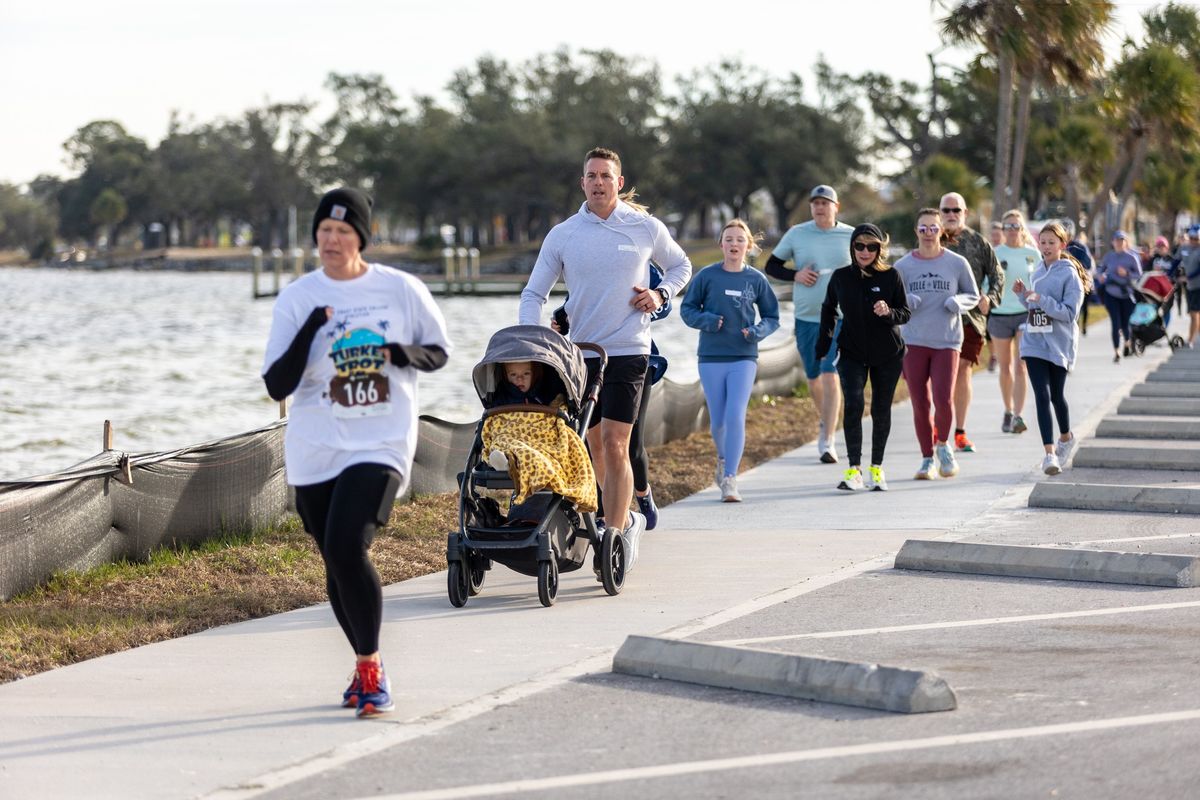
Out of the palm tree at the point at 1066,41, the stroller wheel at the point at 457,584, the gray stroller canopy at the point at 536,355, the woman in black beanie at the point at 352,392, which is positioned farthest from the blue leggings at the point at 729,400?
the palm tree at the point at 1066,41

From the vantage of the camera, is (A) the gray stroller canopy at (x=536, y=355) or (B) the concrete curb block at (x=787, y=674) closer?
(B) the concrete curb block at (x=787, y=674)

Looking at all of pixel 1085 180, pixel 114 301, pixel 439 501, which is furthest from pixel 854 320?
pixel 114 301

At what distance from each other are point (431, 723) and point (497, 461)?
2.45 meters

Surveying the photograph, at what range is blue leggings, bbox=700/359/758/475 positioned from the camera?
12.3m

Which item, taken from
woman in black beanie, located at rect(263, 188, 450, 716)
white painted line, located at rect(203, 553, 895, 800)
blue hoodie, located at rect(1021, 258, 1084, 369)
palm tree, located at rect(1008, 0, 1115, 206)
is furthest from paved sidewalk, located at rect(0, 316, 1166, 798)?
palm tree, located at rect(1008, 0, 1115, 206)

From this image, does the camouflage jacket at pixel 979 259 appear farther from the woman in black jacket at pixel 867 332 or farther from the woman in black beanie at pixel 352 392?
the woman in black beanie at pixel 352 392

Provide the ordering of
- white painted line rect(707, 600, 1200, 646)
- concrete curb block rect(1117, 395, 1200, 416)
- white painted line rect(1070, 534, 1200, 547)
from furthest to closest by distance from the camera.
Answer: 1. concrete curb block rect(1117, 395, 1200, 416)
2. white painted line rect(1070, 534, 1200, 547)
3. white painted line rect(707, 600, 1200, 646)

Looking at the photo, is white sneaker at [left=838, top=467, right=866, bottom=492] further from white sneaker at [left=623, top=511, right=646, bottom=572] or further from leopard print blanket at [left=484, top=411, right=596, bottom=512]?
leopard print blanket at [left=484, top=411, right=596, bottom=512]

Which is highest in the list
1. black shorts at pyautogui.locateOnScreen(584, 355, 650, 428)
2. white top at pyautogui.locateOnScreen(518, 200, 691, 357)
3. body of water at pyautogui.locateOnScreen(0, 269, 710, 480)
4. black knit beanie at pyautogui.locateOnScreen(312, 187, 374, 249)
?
black knit beanie at pyautogui.locateOnScreen(312, 187, 374, 249)

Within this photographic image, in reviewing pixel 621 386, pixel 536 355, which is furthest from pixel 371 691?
pixel 621 386

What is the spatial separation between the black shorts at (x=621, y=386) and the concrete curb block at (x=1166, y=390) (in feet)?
36.7

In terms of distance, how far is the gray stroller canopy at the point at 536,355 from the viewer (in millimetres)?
8422

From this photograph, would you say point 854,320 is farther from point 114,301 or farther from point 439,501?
point 114,301

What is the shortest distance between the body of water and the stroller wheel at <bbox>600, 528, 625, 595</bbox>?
4591mm
